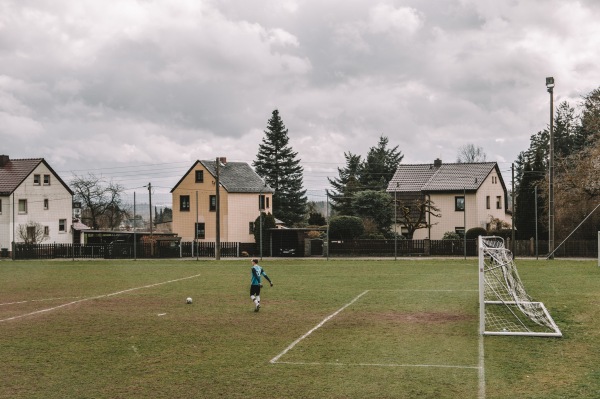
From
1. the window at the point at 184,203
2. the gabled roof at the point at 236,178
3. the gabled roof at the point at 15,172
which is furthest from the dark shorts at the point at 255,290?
the gabled roof at the point at 15,172

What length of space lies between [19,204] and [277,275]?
42255mm

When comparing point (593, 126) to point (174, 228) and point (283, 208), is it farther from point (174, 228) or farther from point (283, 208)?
point (283, 208)

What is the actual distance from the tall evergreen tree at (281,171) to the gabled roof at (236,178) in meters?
17.1

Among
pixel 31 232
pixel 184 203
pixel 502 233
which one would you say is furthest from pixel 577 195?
pixel 31 232

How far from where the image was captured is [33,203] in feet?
227

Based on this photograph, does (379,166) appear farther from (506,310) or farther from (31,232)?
(506,310)

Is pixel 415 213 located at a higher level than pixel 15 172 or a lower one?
lower

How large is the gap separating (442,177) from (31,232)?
4076 cm

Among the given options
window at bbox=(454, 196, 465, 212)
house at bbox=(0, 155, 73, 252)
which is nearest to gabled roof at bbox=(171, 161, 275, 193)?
house at bbox=(0, 155, 73, 252)

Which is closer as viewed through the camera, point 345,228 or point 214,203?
point 345,228

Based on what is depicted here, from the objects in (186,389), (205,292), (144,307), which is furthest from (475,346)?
(205,292)

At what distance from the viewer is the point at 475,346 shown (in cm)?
1502

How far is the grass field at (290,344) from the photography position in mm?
11664

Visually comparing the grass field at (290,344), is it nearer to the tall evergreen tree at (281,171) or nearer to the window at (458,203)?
the window at (458,203)
